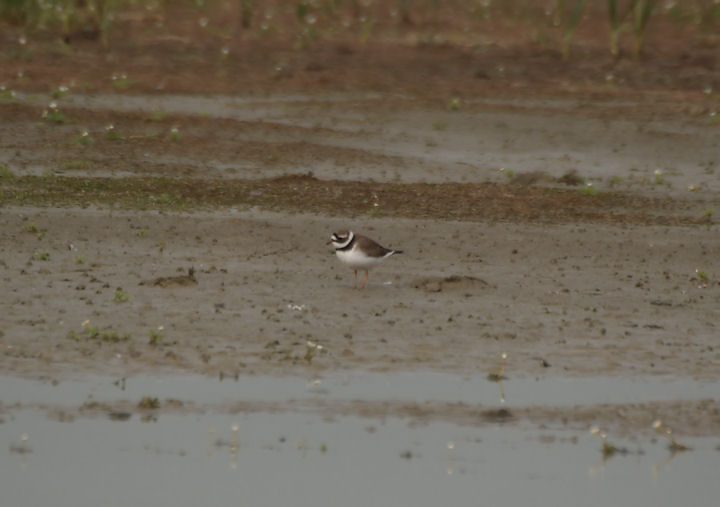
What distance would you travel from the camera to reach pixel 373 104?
27594mm

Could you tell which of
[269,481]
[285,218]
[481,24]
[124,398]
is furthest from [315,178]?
[481,24]

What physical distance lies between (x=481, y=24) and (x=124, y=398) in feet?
95.8

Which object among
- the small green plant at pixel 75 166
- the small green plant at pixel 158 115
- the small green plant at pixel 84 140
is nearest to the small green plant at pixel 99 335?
the small green plant at pixel 75 166

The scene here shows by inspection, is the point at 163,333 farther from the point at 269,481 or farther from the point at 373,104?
the point at 373,104

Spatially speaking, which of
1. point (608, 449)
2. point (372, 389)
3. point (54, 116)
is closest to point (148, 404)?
point (372, 389)

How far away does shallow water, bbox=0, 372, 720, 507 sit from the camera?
8.66 meters

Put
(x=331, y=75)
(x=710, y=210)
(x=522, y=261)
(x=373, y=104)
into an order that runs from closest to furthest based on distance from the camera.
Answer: (x=522, y=261) → (x=710, y=210) → (x=373, y=104) → (x=331, y=75)

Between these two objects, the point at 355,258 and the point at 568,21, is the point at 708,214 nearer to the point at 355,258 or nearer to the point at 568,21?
the point at 355,258

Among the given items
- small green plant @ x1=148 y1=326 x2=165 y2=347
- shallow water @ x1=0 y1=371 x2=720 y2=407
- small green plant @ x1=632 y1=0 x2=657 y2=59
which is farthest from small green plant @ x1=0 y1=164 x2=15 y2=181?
small green plant @ x1=632 y1=0 x2=657 y2=59

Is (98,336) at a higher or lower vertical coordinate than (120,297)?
lower

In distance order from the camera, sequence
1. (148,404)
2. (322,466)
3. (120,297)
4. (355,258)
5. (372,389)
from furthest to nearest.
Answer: (355,258) < (120,297) < (372,389) < (148,404) < (322,466)

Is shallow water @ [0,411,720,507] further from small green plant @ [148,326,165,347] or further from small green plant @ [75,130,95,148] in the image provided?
small green plant @ [75,130,95,148]

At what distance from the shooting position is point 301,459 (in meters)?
9.24

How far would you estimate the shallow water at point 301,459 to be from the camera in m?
8.66
